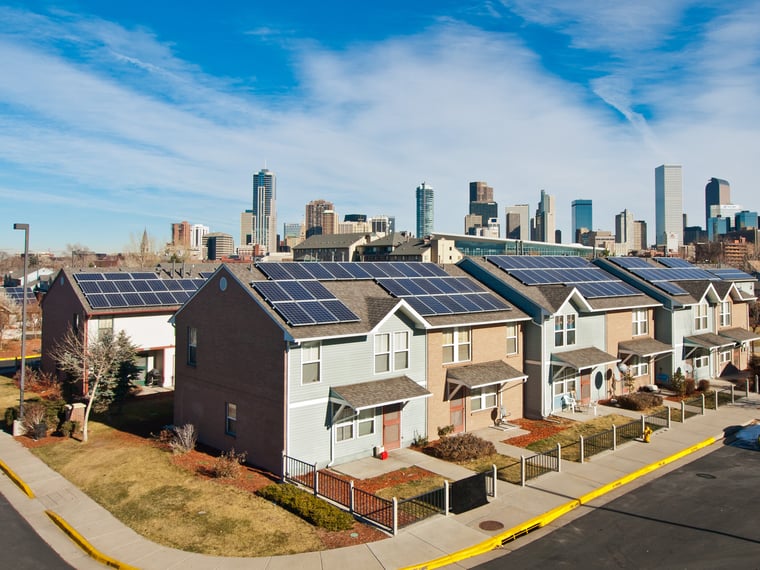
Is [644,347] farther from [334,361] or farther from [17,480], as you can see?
[17,480]

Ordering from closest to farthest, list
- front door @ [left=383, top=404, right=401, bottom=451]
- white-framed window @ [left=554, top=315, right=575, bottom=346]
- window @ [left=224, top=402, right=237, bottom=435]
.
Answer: window @ [left=224, top=402, right=237, bottom=435]
front door @ [left=383, top=404, right=401, bottom=451]
white-framed window @ [left=554, top=315, right=575, bottom=346]

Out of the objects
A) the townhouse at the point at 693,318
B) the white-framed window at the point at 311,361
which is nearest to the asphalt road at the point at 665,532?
the white-framed window at the point at 311,361

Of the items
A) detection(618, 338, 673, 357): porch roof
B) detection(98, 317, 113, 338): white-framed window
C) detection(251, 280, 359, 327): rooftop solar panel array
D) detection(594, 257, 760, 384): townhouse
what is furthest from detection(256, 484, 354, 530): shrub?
detection(594, 257, 760, 384): townhouse

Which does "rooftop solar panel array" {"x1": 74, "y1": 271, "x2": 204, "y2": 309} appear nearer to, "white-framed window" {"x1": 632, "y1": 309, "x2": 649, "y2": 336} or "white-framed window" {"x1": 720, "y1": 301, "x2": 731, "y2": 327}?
"white-framed window" {"x1": 632, "y1": 309, "x2": 649, "y2": 336}

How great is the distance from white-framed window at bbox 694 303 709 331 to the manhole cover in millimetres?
30360

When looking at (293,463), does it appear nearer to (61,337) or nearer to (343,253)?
(61,337)

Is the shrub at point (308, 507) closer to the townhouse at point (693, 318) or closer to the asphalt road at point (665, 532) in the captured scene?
the asphalt road at point (665, 532)

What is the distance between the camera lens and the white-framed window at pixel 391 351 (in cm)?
2473

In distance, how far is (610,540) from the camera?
16797 mm

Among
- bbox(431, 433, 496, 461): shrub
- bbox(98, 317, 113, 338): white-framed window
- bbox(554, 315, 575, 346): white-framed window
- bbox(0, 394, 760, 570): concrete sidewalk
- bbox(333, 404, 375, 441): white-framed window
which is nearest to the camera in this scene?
bbox(0, 394, 760, 570): concrete sidewalk

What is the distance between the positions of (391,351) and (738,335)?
107ft

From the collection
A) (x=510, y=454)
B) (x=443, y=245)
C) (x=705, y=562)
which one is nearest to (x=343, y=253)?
(x=443, y=245)

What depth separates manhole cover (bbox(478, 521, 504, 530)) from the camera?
1722 cm

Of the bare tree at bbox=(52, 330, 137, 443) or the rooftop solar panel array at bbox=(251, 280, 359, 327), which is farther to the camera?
the bare tree at bbox=(52, 330, 137, 443)
